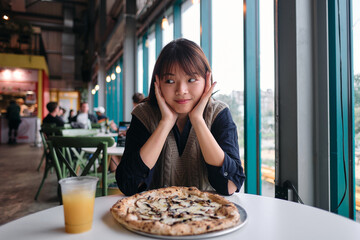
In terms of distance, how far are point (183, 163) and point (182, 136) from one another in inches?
5.6

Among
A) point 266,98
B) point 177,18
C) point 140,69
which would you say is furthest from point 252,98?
point 140,69

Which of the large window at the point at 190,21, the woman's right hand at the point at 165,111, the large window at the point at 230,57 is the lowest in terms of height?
the woman's right hand at the point at 165,111

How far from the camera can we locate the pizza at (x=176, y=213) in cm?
60

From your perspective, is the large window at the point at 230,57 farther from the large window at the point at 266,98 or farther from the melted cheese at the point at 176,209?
the melted cheese at the point at 176,209

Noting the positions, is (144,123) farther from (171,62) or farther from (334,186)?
(334,186)

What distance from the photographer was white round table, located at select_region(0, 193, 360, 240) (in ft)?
2.02

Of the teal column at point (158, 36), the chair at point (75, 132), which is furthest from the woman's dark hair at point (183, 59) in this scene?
the teal column at point (158, 36)

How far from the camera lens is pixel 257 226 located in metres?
0.67

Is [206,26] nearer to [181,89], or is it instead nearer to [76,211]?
[181,89]

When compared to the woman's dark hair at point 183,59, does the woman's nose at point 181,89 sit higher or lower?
lower

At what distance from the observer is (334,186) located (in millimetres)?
1769

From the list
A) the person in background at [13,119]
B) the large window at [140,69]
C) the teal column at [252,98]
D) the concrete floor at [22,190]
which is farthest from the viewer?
the person in background at [13,119]

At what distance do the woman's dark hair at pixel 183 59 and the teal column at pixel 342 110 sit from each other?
3.52ft

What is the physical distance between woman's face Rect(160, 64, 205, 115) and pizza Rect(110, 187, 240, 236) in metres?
0.39
